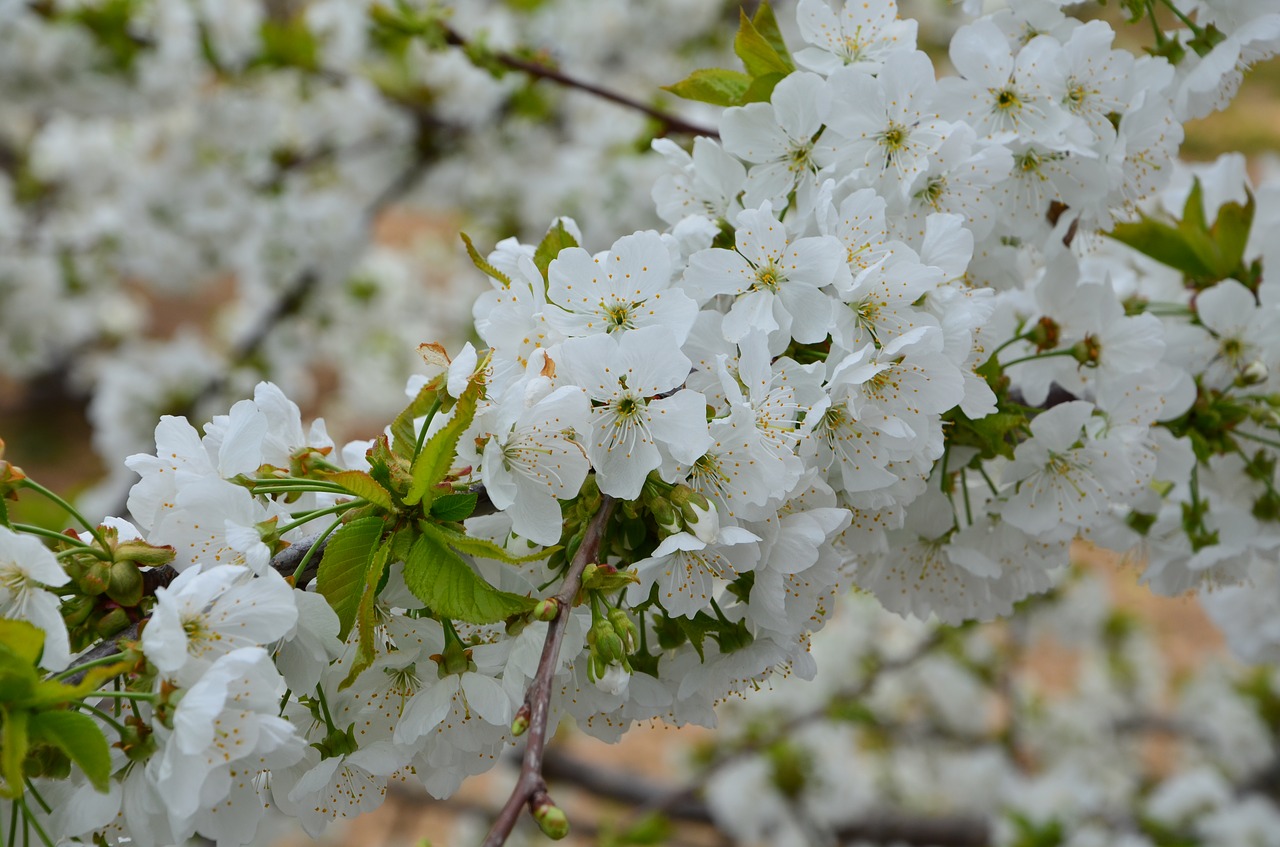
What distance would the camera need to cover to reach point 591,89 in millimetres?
1706

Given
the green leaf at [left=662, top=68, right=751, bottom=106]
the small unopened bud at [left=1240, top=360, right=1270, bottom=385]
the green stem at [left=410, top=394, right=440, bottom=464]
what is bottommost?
the small unopened bud at [left=1240, top=360, right=1270, bottom=385]

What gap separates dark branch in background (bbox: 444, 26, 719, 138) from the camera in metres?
1.65

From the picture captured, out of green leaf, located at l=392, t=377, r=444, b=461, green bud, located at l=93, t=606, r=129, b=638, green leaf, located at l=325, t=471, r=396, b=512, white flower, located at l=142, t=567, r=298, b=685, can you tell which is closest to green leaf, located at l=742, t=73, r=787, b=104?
green leaf, located at l=392, t=377, r=444, b=461

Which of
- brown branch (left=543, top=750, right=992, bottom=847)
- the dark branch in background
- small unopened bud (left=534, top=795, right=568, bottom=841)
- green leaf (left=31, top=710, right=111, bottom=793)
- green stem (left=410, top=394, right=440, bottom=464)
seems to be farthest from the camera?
brown branch (left=543, top=750, right=992, bottom=847)

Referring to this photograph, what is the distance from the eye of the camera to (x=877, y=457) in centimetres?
97

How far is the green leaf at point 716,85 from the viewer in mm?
1199

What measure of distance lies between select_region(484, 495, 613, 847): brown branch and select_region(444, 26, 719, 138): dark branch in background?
0.86 m

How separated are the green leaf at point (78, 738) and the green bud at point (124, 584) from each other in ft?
0.36

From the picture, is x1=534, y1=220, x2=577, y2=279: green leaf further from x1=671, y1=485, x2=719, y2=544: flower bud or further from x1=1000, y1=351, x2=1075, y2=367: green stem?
x1=1000, y1=351, x2=1075, y2=367: green stem

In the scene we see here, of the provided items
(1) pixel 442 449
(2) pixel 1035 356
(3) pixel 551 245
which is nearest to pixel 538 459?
(1) pixel 442 449

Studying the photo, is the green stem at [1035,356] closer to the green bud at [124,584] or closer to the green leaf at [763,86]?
the green leaf at [763,86]

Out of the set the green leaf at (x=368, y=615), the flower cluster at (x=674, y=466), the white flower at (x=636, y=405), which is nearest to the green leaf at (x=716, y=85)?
the flower cluster at (x=674, y=466)

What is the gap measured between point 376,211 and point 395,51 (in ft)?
1.96

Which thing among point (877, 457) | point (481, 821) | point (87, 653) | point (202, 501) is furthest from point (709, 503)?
point (481, 821)
